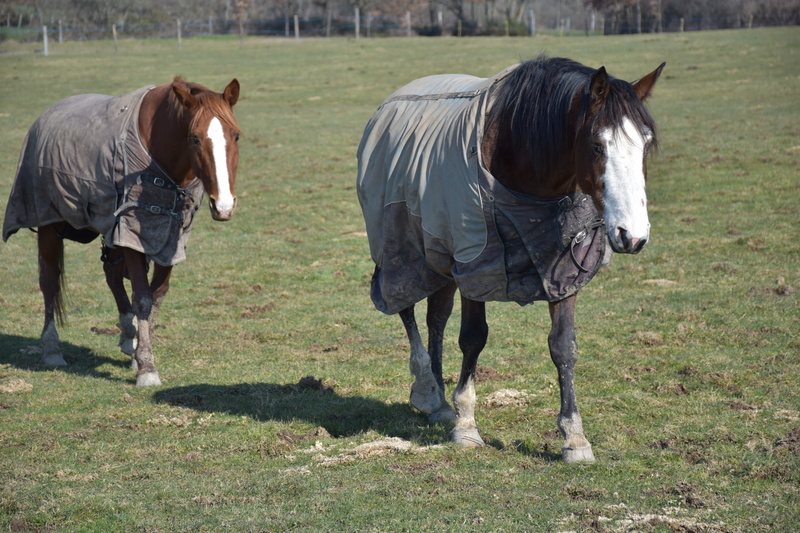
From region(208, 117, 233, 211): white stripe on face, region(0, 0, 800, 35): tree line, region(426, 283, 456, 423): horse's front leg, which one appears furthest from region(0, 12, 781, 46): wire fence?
region(426, 283, 456, 423): horse's front leg

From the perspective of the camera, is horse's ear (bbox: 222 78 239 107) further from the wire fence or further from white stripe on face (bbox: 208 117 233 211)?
the wire fence

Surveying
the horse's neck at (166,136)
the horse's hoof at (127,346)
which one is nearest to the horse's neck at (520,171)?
the horse's neck at (166,136)

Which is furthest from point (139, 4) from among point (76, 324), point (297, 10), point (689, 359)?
point (689, 359)

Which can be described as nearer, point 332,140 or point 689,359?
point 689,359

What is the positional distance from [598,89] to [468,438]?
2.16 metres

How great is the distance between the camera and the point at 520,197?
4422 millimetres

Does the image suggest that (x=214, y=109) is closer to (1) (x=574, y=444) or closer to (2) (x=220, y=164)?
(2) (x=220, y=164)

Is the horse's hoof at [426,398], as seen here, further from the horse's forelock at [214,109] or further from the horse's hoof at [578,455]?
the horse's forelock at [214,109]

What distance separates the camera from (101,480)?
459cm

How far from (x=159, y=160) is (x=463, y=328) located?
2.94m

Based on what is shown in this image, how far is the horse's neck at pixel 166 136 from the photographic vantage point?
6414 millimetres

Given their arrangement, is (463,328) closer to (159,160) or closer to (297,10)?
(159,160)

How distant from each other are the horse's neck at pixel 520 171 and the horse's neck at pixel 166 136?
281 centimetres

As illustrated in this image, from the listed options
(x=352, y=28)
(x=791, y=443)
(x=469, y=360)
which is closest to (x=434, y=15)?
(x=352, y=28)
